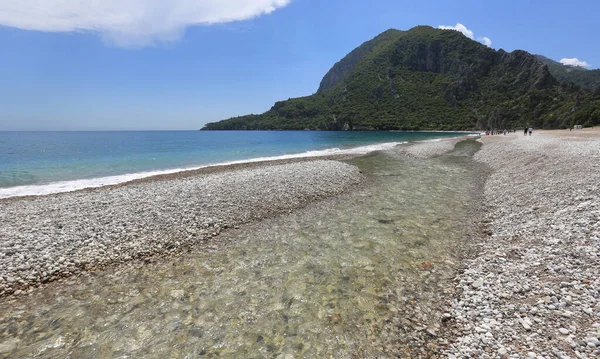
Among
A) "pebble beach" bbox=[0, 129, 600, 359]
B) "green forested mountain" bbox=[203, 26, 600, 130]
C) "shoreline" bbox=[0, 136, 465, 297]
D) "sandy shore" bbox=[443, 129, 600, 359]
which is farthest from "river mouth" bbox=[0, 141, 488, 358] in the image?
"green forested mountain" bbox=[203, 26, 600, 130]

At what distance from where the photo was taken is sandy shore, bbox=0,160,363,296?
916 cm

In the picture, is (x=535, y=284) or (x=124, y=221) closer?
(x=535, y=284)

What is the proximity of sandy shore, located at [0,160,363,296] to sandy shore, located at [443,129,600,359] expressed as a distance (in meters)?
9.69

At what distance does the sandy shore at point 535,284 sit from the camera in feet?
16.4

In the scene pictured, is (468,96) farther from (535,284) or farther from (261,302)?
(261,302)

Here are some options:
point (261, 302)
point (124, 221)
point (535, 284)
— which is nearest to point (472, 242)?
point (535, 284)

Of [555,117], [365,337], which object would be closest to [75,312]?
[365,337]

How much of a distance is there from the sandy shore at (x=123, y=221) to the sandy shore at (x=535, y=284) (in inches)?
381

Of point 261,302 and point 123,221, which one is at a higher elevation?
point 123,221

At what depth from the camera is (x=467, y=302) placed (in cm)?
679

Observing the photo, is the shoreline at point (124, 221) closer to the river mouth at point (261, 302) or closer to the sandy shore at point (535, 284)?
the river mouth at point (261, 302)

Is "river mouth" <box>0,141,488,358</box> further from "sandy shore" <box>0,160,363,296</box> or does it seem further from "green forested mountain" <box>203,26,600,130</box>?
"green forested mountain" <box>203,26,600,130</box>

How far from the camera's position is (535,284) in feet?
21.9

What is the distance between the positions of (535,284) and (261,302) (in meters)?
7.16
